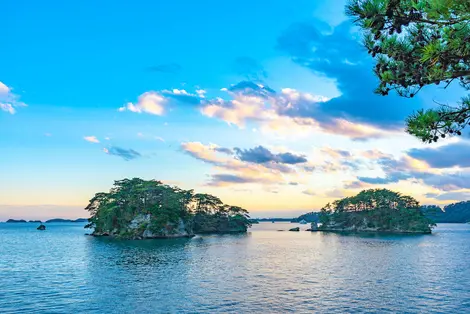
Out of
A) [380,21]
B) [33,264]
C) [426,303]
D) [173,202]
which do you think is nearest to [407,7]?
[380,21]

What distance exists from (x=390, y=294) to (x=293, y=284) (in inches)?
513

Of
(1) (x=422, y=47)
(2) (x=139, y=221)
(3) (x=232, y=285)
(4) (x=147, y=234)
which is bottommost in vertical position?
(3) (x=232, y=285)

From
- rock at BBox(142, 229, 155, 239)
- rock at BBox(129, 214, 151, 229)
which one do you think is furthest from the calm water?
Result: rock at BBox(129, 214, 151, 229)

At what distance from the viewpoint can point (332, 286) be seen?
48031 mm

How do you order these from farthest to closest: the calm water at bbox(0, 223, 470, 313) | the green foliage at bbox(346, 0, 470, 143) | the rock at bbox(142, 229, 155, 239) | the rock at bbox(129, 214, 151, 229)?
1. the rock at bbox(129, 214, 151, 229)
2. the rock at bbox(142, 229, 155, 239)
3. the calm water at bbox(0, 223, 470, 313)
4. the green foliage at bbox(346, 0, 470, 143)

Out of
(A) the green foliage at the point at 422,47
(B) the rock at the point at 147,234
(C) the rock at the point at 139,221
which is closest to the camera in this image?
(A) the green foliage at the point at 422,47

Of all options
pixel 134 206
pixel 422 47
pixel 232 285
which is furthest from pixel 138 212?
pixel 422 47

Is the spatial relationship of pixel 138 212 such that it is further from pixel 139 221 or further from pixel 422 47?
pixel 422 47

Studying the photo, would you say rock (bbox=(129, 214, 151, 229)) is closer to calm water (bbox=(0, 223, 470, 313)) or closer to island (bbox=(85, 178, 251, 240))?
island (bbox=(85, 178, 251, 240))

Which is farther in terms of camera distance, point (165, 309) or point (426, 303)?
point (426, 303)

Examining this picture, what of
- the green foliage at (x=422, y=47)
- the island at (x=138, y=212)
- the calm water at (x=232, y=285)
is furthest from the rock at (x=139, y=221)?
the green foliage at (x=422, y=47)

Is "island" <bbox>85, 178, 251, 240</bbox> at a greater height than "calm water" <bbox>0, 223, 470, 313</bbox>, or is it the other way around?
"island" <bbox>85, 178, 251, 240</bbox>

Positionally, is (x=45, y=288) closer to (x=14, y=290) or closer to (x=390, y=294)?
(x=14, y=290)

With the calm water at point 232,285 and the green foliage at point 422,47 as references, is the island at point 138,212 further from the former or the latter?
the green foliage at point 422,47
